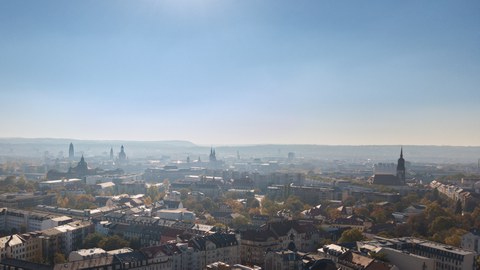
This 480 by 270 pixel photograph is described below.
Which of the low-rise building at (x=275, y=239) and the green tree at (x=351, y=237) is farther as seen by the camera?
the green tree at (x=351, y=237)

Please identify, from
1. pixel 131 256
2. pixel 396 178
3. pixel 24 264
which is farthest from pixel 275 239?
pixel 396 178

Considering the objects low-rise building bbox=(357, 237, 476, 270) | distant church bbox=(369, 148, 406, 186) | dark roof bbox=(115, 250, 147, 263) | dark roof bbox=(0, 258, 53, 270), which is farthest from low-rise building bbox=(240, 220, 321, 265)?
distant church bbox=(369, 148, 406, 186)

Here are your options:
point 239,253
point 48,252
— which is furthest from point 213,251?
point 48,252

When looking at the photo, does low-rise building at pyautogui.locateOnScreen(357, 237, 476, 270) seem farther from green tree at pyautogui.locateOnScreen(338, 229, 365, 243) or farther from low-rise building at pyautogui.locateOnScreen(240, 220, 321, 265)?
low-rise building at pyautogui.locateOnScreen(240, 220, 321, 265)

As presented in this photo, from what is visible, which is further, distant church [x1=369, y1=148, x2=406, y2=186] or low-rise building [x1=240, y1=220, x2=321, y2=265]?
distant church [x1=369, y1=148, x2=406, y2=186]

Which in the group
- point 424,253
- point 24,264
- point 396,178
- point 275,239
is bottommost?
point 24,264

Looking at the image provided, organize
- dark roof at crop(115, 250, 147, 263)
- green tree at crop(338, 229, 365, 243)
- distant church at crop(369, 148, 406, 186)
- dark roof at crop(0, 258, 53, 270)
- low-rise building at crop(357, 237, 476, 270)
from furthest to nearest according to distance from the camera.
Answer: distant church at crop(369, 148, 406, 186) → green tree at crop(338, 229, 365, 243) → dark roof at crop(115, 250, 147, 263) → low-rise building at crop(357, 237, 476, 270) → dark roof at crop(0, 258, 53, 270)

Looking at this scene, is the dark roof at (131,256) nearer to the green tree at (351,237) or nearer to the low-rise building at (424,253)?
the low-rise building at (424,253)

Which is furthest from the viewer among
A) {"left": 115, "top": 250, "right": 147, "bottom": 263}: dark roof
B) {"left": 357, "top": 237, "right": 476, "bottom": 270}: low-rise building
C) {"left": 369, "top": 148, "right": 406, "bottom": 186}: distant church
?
{"left": 369, "top": 148, "right": 406, "bottom": 186}: distant church

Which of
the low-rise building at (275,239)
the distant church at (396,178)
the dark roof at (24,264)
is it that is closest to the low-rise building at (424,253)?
the low-rise building at (275,239)

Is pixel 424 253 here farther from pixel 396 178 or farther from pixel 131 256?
pixel 396 178

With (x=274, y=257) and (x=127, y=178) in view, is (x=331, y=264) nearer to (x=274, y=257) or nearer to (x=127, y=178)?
(x=274, y=257)
